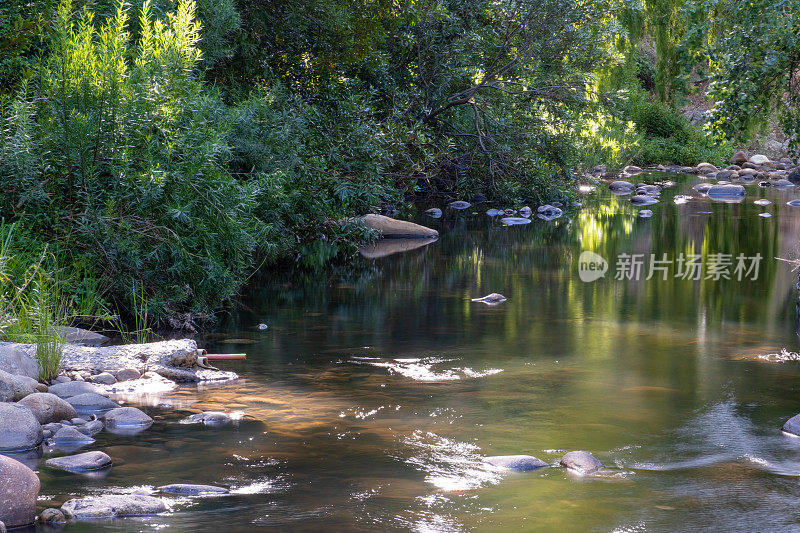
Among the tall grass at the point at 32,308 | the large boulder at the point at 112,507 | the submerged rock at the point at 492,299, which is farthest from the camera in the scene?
the submerged rock at the point at 492,299

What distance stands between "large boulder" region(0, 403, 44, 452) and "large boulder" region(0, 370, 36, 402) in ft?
0.94

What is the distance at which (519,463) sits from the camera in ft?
17.1

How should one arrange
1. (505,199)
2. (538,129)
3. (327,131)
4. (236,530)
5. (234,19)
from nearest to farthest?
(236,530), (234,19), (327,131), (538,129), (505,199)

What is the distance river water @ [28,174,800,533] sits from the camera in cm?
463

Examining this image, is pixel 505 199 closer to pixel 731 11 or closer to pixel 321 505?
pixel 731 11

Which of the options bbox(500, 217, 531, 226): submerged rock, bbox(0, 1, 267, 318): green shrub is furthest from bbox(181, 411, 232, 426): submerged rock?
bbox(500, 217, 531, 226): submerged rock

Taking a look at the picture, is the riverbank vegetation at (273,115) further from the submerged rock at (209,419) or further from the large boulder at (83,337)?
the submerged rock at (209,419)

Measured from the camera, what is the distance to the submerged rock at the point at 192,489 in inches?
187

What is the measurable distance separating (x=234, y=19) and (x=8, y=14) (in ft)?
10.8

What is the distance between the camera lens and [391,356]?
809 centimetres

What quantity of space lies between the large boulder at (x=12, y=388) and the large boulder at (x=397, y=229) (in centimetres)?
1133

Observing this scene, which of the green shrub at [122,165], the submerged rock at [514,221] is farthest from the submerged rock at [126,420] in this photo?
the submerged rock at [514,221]

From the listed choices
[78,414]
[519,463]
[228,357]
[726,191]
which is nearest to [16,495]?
[78,414]

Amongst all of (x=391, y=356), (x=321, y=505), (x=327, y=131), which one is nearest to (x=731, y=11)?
(x=327, y=131)
